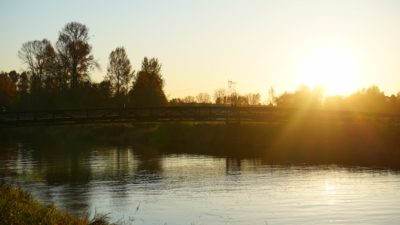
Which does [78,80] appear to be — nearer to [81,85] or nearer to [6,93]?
[81,85]

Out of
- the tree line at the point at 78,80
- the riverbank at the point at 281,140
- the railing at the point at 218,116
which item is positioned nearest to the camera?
the riverbank at the point at 281,140

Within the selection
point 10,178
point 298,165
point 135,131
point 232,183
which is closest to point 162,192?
point 232,183

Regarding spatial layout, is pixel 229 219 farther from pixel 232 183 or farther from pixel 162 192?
pixel 232 183

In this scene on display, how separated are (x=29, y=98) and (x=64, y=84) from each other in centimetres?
1370

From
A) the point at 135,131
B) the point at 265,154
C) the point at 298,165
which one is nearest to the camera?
the point at 298,165

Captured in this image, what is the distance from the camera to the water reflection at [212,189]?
1111 inches

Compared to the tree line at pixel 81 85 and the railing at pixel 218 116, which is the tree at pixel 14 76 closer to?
the tree line at pixel 81 85

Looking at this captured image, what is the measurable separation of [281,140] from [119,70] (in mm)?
46083

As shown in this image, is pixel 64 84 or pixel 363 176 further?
pixel 64 84

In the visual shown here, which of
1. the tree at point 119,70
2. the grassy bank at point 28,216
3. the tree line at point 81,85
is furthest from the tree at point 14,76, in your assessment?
the grassy bank at point 28,216

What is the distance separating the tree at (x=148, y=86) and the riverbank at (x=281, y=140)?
28.5 ft

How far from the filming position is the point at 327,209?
2961 cm

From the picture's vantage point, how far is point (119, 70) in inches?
4461

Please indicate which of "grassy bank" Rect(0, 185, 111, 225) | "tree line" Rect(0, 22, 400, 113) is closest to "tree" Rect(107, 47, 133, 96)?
"tree line" Rect(0, 22, 400, 113)
